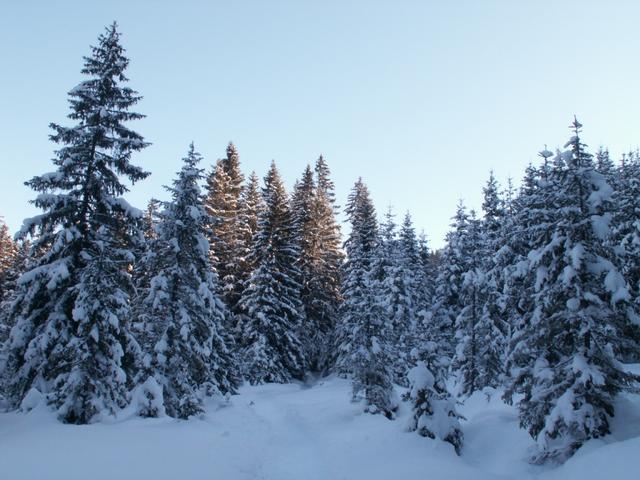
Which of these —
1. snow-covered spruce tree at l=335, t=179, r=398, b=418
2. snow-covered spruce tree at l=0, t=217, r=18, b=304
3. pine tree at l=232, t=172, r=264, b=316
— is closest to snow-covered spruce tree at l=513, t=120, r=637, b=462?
snow-covered spruce tree at l=335, t=179, r=398, b=418

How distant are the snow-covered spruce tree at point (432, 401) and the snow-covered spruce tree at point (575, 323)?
2463mm

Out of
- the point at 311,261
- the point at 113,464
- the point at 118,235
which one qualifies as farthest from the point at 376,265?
the point at 113,464

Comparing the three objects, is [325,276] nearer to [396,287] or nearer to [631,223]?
[396,287]

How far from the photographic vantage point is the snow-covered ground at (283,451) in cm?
1102

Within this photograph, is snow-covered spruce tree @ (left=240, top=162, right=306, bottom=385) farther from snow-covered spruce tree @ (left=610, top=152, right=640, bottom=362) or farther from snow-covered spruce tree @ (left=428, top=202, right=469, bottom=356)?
snow-covered spruce tree @ (left=610, top=152, right=640, bottom=362)

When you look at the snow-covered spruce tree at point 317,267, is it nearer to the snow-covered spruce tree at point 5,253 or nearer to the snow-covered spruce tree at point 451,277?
the snow-covered spruce tree at point 451,277

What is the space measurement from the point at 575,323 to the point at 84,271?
54.0 feet

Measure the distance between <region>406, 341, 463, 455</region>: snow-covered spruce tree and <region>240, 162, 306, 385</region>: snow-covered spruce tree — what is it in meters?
19.1

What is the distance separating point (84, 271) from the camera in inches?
641

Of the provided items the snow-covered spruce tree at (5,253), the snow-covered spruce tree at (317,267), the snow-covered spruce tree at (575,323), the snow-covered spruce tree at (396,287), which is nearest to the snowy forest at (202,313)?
the snow-covered spruce tree at (575,323)

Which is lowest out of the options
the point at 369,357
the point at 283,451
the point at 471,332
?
the point at 283,451

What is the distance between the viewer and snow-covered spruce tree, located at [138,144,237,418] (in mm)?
19875

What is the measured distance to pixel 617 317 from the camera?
544 inches

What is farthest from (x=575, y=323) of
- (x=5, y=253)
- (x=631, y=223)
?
(x=5, y=253)
